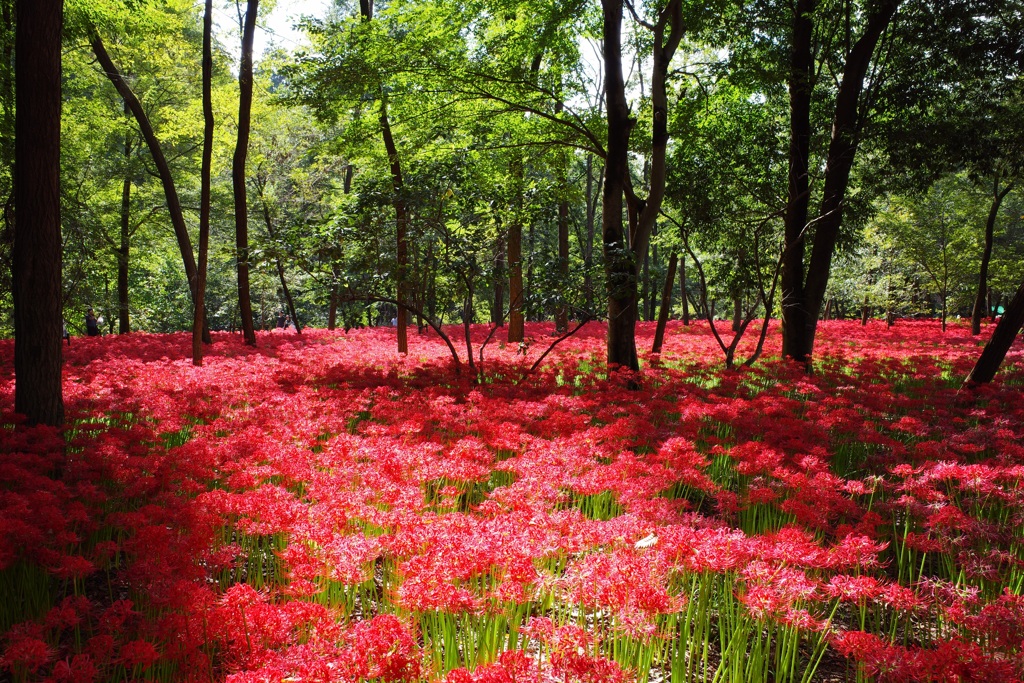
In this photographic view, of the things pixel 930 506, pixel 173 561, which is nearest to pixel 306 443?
pixel 173 561

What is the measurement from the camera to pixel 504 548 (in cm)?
343

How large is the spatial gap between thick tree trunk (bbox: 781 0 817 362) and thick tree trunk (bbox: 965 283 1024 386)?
11.2 feet

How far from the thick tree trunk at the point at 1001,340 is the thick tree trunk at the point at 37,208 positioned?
12.3m

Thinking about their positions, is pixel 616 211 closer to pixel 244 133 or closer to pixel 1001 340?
pixel 1001 340

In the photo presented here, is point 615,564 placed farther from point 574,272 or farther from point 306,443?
point 574,272

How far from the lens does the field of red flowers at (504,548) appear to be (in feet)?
9.36

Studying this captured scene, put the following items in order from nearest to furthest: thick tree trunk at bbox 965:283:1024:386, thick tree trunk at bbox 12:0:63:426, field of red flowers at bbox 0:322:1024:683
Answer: field of red flowers at bbox 0:322:1024:683 → thick tree trunk at bbox 12:0:63:426 → thick tree trunk at bbox 965:283:1024:386

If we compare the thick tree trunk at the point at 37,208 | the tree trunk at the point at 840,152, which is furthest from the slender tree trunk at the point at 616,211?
the thick tree trunk at the point at 37,208

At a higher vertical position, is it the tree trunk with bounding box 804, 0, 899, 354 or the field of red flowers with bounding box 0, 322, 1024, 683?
the tree trunk with bounding box 804, 0, 899, 354

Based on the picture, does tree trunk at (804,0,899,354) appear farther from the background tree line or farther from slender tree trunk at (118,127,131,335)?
slender tree trunk at (118,127,131,335)

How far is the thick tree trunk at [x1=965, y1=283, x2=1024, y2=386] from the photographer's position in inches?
357

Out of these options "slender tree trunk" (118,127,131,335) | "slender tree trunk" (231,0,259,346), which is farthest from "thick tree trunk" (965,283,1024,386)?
"slender tree trunk" (118,127,131,335)

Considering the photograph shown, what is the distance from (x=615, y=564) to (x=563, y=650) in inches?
27.4

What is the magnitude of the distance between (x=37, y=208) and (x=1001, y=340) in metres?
13.0
